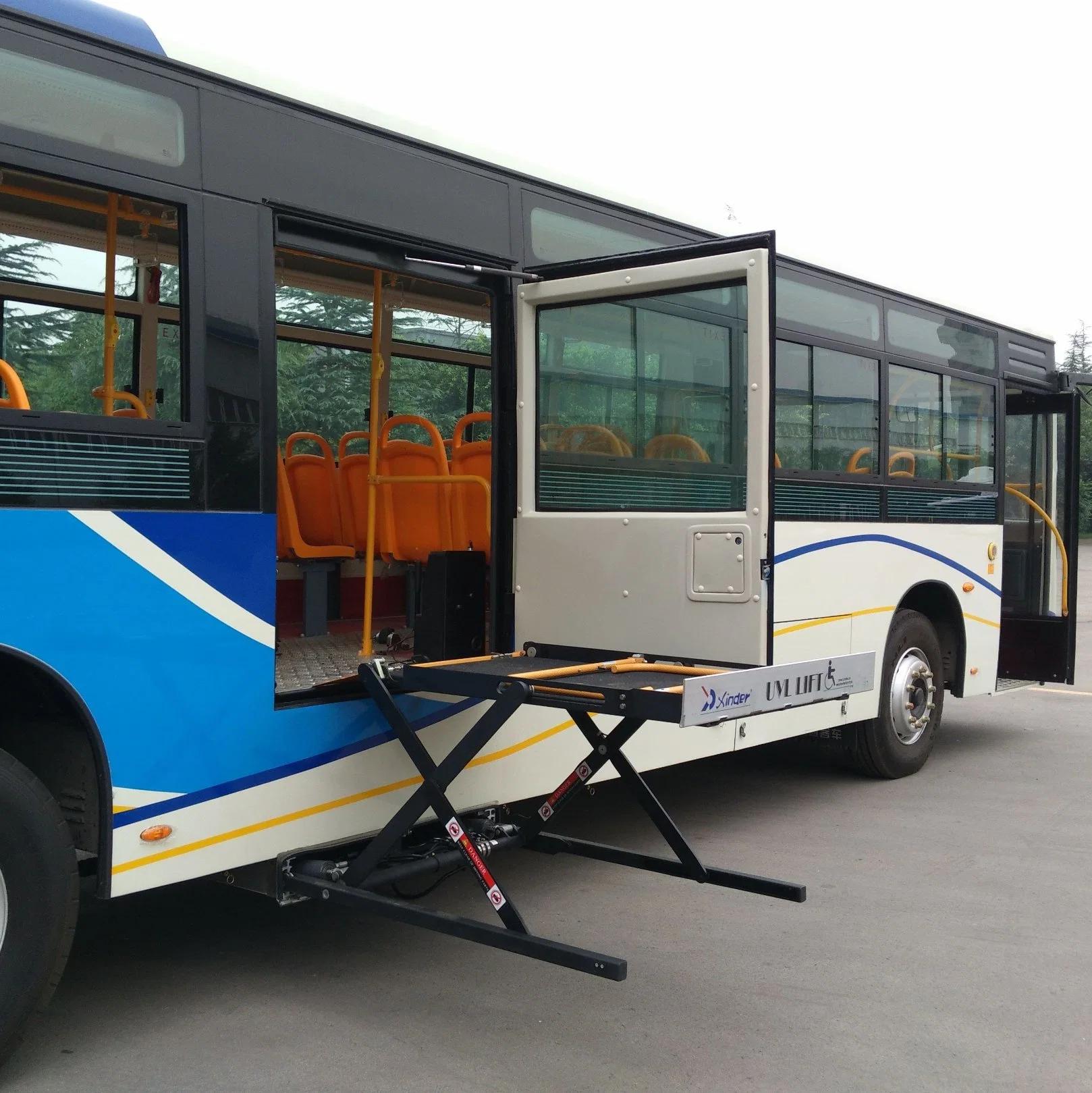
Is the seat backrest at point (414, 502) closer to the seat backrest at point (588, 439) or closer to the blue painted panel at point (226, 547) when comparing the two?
the seat backrest at point (588, 439)

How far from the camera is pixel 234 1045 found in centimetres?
382

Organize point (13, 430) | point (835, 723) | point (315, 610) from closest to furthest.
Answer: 1. point (13, 430)
2. point (315, 610)
3. point (835, 723)

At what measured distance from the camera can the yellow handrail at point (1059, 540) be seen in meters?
8.70

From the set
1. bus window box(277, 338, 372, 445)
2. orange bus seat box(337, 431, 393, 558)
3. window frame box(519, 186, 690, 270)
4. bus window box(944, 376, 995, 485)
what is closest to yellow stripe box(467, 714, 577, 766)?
orange bus seat box(337, 431, 393, 558)

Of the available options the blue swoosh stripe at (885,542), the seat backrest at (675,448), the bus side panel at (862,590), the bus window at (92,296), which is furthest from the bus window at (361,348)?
the bus side panel at (862,590)

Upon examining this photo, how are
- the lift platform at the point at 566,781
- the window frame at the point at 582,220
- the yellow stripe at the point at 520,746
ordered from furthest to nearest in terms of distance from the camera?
the window frame at the point at 582,220 < the yellow stripe at the point at 520,746 < the lift platform at the point at 566,781


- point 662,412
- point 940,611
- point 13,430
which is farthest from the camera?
point 940,611

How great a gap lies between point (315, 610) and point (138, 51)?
114 inches

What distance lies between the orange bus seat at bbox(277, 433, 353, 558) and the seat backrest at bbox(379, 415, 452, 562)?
0.54 metres

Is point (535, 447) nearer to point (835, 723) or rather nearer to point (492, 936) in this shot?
point (492, 936)

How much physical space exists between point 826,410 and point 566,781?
118 inches

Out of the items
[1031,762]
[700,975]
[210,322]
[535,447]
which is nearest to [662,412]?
[535,447]

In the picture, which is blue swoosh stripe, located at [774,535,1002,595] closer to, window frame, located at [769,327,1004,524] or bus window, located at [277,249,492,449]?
window frame, located at [769,327,1004,524]

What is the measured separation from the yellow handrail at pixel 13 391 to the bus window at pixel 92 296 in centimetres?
23
